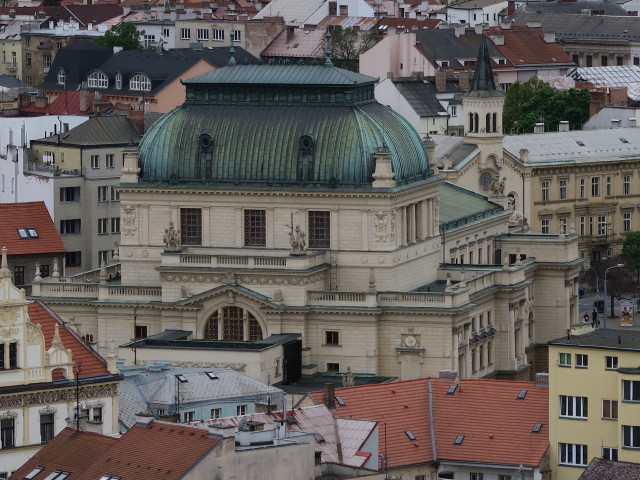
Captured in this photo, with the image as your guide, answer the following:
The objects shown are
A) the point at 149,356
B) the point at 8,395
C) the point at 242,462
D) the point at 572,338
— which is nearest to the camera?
the point at 242,462

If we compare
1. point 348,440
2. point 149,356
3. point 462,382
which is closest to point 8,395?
point 348,440

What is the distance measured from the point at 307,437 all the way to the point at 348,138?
53752 mm

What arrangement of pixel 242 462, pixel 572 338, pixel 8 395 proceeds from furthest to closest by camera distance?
pixel 572 338 → pixel 8 395 → pixel 242 462

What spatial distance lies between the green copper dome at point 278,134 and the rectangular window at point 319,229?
65.5 inches

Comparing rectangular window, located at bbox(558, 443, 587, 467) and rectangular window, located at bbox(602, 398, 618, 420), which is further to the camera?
rectangular window, located at bbox(558, 443, 587, 467)

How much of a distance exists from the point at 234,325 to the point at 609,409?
3959cm

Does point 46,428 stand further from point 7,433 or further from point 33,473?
point 33,473

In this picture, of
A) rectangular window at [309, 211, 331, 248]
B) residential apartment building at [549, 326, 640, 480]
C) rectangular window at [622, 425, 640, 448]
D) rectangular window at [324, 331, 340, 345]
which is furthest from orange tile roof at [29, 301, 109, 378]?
rectangular window at [309, 211, 331, 248]

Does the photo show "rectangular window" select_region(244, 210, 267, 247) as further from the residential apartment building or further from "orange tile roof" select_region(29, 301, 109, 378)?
the residential apartment building

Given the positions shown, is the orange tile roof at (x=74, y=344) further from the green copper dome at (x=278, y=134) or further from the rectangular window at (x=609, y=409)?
the green copper dome at (x=278, y=134)

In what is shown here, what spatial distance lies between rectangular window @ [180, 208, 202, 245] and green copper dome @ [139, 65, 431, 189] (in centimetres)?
165

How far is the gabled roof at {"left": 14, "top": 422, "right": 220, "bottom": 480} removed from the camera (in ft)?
424

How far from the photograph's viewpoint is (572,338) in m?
152

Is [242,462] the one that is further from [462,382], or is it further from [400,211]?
[400,211]
